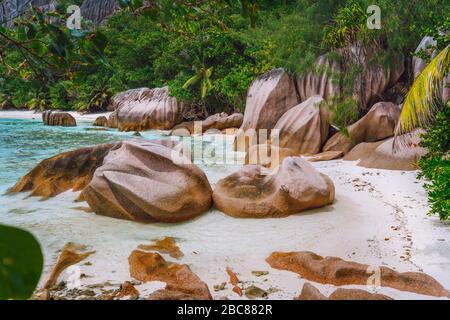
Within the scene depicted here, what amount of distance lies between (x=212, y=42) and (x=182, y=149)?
11.4m

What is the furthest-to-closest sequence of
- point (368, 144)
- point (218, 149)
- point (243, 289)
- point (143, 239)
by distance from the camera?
point (218, 149) → point (368, 144) → point (143, 239) → point (243, 289)

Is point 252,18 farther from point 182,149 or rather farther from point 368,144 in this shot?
point 368,144

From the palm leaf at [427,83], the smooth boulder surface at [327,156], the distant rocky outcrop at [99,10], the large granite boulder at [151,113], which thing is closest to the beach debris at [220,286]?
the palm leaf at [427,83]

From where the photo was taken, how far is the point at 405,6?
341 inches

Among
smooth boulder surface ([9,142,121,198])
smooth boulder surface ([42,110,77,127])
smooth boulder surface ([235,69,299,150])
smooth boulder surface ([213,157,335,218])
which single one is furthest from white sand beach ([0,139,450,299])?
smooth boulder surface ([42,110,77,127])

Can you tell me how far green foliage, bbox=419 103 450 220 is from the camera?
11.9ft

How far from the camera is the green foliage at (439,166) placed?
3.64m

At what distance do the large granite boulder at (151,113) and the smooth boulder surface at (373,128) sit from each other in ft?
31.7

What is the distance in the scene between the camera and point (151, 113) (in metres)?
16.7

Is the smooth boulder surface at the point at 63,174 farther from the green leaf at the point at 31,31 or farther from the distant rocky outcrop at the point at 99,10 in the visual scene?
the distant rocky outcrop at the point at 99,10

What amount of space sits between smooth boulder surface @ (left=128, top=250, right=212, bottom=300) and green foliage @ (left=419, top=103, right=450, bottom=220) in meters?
2.42

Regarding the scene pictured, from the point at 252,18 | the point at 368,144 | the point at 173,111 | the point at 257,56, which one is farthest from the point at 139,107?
the point at 252,18

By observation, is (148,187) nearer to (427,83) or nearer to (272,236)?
(272,236)

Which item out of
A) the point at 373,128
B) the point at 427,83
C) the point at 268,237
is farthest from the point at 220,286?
the point at 373,128
